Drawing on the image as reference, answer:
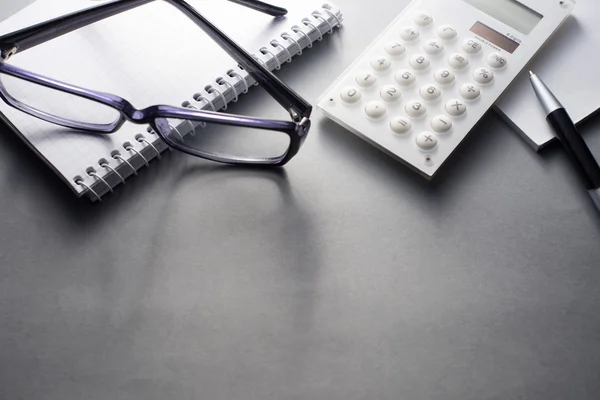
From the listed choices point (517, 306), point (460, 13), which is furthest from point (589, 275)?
point (460, 13)

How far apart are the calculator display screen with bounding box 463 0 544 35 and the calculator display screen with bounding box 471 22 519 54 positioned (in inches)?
0.7

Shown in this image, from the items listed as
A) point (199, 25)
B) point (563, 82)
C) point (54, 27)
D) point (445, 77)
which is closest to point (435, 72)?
point (445, 77)

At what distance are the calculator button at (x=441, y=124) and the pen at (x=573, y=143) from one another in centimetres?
9

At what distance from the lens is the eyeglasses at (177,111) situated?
19.5 inches

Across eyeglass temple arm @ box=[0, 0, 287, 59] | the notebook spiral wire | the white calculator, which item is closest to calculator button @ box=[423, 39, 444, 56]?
the white calculator

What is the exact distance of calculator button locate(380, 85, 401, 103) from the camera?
0.54 meters

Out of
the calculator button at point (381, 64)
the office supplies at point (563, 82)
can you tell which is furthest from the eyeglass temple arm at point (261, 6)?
the office supplies at point (563, 82)

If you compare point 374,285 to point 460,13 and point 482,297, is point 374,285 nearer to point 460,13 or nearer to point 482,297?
point 482,297

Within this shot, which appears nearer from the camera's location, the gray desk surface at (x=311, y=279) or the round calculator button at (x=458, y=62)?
the gray desk surface at (x=311, y=279)

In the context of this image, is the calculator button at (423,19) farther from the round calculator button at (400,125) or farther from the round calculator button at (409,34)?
the round calculator button at (400,125)

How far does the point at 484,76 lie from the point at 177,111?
28cm

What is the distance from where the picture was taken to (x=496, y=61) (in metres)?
0.55

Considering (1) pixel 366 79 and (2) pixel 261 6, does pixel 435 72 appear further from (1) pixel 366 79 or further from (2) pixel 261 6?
(2) pixel 261 6

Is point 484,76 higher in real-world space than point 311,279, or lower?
higher
